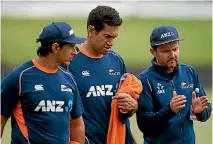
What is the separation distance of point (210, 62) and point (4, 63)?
5814 mm

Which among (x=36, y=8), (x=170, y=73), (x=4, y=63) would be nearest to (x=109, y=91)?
(x=170, y=73)

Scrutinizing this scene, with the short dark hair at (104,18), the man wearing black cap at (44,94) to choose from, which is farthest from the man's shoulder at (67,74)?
the short dark hair at (104,18)

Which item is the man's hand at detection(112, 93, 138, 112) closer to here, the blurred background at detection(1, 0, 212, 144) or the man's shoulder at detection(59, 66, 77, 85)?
the man's shoulder at detection(59, 66, 77, 85)

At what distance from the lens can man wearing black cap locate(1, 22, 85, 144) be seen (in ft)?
18.3

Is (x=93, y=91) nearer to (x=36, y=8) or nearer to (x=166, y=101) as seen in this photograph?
(x=166, y=101)

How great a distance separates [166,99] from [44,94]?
125 cm

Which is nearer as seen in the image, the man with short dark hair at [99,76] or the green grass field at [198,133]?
the man with short dark hair at [99,76]

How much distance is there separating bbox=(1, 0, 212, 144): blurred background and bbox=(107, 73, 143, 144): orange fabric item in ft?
44.9

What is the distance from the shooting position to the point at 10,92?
554 cm

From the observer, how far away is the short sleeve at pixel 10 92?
18.2 feet

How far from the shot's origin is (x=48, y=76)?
18.6 ft

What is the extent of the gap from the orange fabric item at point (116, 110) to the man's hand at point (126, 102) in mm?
44

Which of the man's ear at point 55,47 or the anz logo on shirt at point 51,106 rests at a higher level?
the man's ear at point 55,47

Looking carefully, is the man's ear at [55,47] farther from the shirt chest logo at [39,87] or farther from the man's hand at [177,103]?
the man's hand at [177,103]
